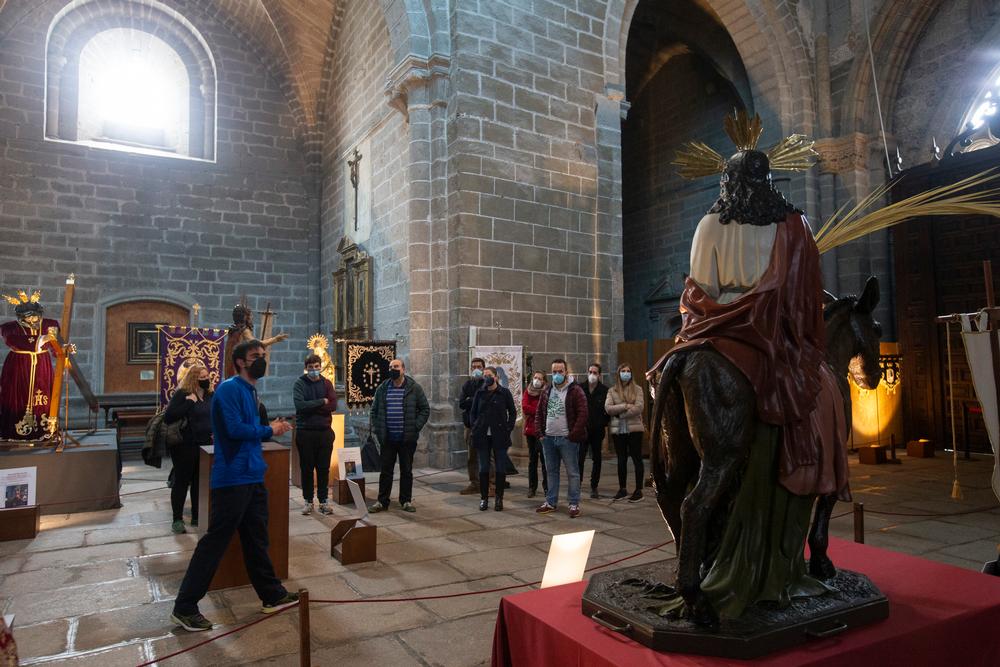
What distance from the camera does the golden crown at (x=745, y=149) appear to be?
2795 mm

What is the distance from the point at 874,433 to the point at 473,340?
6562 mm

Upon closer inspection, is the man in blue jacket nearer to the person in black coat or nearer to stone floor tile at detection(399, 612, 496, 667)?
stone floor tile at detection(399, 612, 496, 667)

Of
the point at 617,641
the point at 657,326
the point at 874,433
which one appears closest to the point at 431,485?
the point at 617,641

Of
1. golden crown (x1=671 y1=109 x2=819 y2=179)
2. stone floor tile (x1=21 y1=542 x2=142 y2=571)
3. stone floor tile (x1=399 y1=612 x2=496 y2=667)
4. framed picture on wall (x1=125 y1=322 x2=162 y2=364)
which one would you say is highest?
golden crown (x1=671 y1=109 x2=819 y2=179)

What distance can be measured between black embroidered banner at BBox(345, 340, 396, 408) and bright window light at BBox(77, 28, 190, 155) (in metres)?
7.78

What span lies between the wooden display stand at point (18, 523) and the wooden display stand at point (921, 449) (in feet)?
37.3

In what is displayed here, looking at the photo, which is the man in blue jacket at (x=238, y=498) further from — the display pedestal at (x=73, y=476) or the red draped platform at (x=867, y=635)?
the display pedestal at (x=73, y=476)

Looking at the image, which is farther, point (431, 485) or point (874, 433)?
point (874, 433)

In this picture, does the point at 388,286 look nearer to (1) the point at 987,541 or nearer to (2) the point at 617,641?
(1) the point at 987,541

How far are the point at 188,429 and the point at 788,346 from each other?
17.2 ft

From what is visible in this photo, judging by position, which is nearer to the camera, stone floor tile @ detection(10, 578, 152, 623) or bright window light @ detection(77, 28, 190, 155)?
stone floor tile @ detection(10, 578, 152, 623)

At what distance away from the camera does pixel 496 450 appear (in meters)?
6.75

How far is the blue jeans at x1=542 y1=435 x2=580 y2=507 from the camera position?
6.44 meters

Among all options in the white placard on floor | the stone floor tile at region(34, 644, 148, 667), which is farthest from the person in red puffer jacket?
the stone floor tile at region(34, 644, 148, 667)
